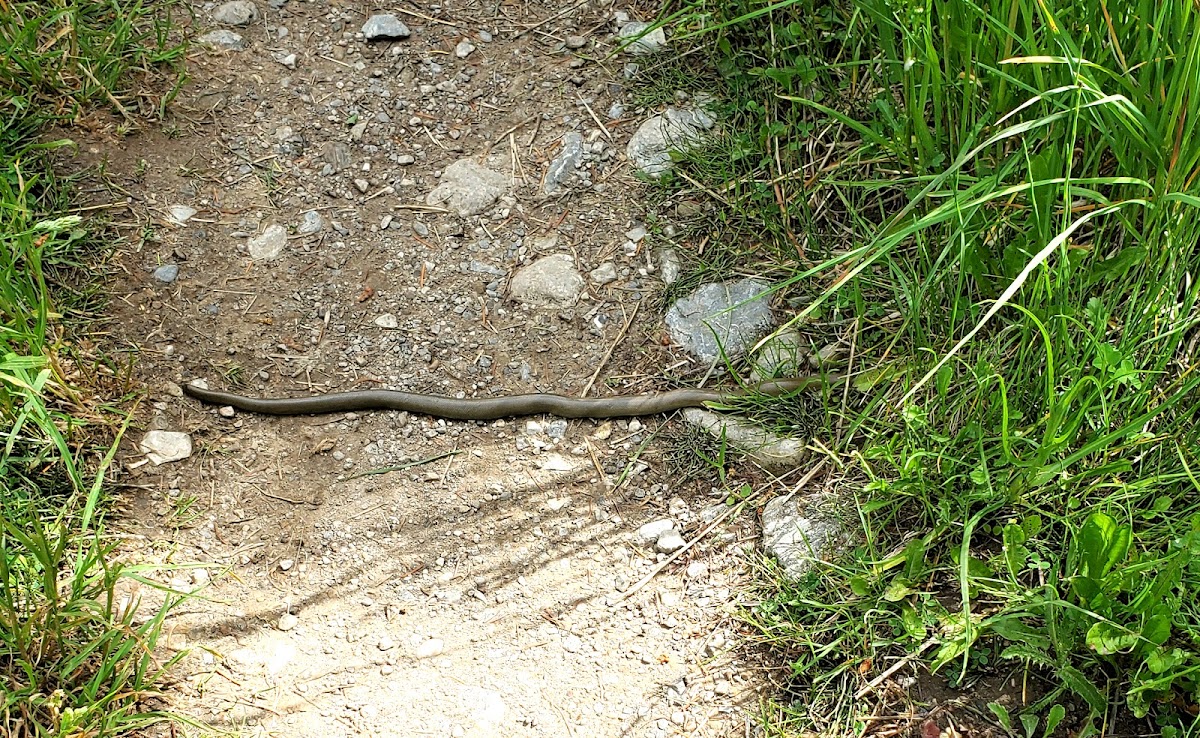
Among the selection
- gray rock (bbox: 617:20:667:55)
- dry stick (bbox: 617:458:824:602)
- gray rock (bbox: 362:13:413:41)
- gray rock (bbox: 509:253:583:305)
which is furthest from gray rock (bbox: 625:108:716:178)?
dry stick (bbox: 617:458:824:602)

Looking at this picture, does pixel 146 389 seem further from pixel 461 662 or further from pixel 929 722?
pixel 929 722

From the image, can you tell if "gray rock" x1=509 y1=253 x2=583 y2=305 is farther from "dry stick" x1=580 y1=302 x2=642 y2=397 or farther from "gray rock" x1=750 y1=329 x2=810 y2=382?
"gray rock" x1=750 y1=329 x2=810 y2=382

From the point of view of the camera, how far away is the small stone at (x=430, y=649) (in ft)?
8.36

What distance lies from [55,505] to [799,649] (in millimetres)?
2041

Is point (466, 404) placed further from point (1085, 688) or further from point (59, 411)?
point (1085, 688)

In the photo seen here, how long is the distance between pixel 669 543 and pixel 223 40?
266cm

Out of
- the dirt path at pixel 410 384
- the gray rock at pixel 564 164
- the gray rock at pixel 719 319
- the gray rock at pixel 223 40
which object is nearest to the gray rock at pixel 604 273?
the dirt path at pixel 410 384

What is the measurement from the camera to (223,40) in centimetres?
382

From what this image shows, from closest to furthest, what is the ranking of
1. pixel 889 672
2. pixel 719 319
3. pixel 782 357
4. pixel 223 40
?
pixel 889 672 → pixel 782 357 → pixel 719 319 → pixel 223 40

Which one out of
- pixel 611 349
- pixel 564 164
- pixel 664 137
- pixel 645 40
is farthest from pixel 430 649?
pixel 645 40

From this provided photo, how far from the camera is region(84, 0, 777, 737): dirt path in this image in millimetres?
2504

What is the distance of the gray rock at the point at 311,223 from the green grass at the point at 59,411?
2.16 ft

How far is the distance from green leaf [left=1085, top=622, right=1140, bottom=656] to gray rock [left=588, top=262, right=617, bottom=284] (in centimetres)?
180

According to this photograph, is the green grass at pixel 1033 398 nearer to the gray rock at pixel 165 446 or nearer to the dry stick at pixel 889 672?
the dry stick at pixel 889 672
